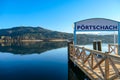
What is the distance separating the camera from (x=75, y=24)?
13711 mm

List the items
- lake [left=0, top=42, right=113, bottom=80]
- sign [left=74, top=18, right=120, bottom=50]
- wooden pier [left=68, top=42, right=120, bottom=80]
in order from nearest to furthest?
wooden pier [left=68, top=42, right=120, bottom=80] < lake [left=0, top=42, right=113, bottom=80] < sign [left=74, top=18, right=120, bottom=50]

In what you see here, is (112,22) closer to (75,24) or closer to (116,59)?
(75,24)

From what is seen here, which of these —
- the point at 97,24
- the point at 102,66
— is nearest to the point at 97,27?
the point at 97,24

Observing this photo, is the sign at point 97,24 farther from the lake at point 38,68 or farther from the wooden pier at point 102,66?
the wooden pier at point 102,66

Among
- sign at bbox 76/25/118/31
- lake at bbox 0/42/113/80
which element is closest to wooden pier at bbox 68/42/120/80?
lake at bbox 0/42/113/80

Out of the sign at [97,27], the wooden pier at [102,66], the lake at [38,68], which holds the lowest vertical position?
the lake at [38,68]

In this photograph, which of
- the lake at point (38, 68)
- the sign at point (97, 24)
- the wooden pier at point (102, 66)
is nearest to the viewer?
the wooden pier at point (102, 66)

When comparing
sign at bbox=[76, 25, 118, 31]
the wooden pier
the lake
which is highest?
sign at bbox=[76, 25, 118, 31]

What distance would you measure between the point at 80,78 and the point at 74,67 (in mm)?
3000

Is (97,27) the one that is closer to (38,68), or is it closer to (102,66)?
(102,66)

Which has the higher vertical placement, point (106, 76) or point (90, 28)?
point (90, 28)

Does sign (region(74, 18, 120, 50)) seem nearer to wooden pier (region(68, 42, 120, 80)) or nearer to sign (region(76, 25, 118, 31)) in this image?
sign (region(76, 25, 118, 31))

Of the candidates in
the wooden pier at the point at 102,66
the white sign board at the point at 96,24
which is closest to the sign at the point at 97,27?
the white sign board at the point at 96,24

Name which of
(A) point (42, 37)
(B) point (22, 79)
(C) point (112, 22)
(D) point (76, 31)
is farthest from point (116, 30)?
(A) point (42, 37)
